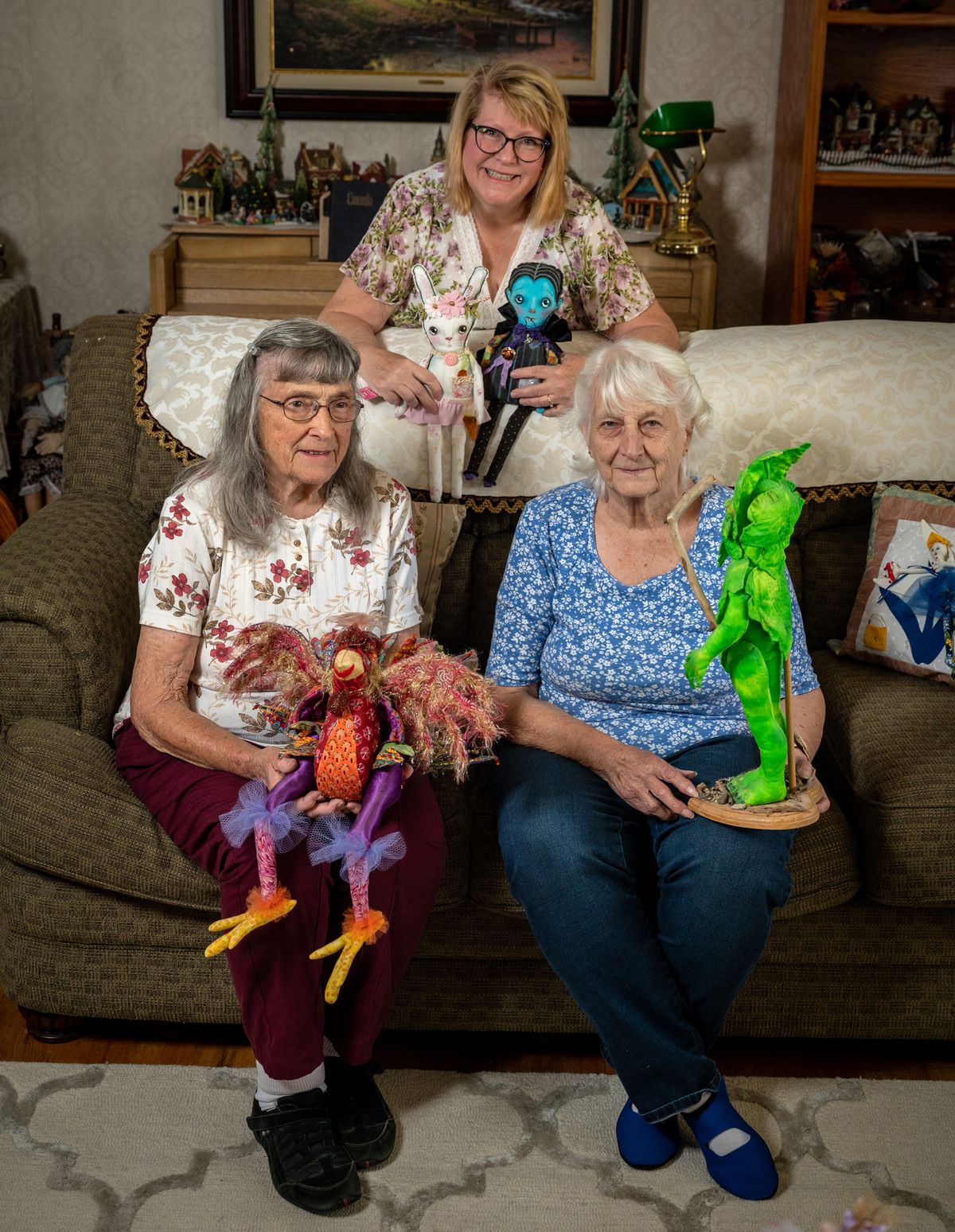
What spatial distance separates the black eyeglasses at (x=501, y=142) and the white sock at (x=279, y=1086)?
1.50 m

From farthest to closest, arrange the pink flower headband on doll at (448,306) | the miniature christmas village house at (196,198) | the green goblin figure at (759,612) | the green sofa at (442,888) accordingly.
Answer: the miniature christmas village house at (196,198)
the pink flower headband on doll at (448,306)
the green sofa at (442,888)
the green goblin figure at (759,612)

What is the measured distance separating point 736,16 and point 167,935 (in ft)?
10.6

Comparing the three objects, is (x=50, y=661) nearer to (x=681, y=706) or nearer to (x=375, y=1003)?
(x=375, y=1003)

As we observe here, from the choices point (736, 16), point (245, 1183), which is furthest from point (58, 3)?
point (245, 1183)

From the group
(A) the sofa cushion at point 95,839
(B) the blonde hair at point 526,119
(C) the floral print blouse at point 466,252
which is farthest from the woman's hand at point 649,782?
(B) the blonde hair at point 526,119

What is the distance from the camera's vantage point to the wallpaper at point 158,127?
376 cm

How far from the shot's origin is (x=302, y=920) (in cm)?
157

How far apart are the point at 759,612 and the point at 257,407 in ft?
2.47

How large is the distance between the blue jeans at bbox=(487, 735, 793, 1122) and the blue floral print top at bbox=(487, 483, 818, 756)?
184 mm

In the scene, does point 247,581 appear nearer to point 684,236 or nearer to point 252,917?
point 252,917

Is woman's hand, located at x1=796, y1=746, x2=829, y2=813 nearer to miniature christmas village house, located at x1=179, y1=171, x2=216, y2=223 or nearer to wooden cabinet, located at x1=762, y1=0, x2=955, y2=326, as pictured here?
wooden cabinet, located at x1=762, y1=0, x2=955, y2=326

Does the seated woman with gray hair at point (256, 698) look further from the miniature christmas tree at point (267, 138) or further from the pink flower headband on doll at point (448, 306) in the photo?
the miniature christmas tree at point (267, 138)

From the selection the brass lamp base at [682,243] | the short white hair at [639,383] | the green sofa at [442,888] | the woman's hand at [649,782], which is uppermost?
the brass lamp base at [682,243]

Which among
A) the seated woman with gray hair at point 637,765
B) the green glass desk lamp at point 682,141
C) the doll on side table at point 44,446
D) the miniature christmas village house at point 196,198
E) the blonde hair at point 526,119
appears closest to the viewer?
the seated woman with gray hair at point 637,765
